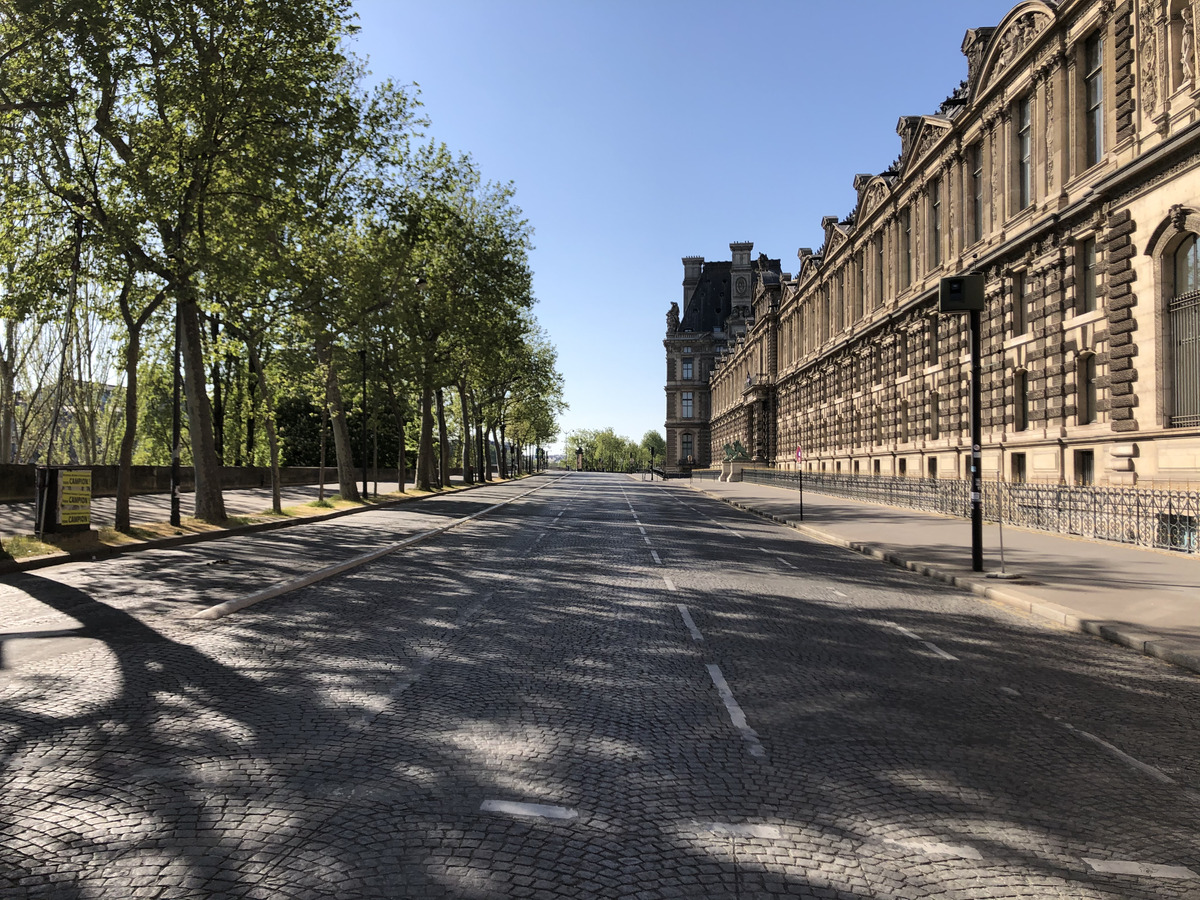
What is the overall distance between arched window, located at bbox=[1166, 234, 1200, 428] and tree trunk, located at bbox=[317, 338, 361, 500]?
26.3m

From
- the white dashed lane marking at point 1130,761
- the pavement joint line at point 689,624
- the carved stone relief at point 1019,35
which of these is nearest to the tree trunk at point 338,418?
the pavement joint line at point 689,624

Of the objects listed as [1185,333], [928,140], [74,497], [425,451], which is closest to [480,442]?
[425,451]

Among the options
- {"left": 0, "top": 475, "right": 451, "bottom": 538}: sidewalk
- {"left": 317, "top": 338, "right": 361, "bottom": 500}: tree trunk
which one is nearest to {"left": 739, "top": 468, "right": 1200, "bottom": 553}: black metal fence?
{"left": 0, "top": 475, "right": 451, "bottom": 538}: sidewalk

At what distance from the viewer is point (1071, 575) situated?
541 inches

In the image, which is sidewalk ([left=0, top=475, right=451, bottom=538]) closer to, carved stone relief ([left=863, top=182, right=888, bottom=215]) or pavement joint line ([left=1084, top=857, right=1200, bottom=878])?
pavement joint line ([left=1084, top=857, right=1200, bottom=878])

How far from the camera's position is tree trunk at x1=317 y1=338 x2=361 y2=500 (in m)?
31.9

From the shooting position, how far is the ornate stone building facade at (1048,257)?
835 inches

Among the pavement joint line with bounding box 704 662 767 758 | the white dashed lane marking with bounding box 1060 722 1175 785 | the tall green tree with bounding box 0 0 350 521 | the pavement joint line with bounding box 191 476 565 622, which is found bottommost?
the white dashed lane marking with bounding box 1060 722 1175 785

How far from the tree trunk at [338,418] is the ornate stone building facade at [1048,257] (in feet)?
82.9

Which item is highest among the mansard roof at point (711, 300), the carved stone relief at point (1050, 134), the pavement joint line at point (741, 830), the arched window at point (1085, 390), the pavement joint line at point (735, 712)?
the mansard roof at point (711, 300)

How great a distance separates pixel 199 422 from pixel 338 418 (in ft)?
40.6

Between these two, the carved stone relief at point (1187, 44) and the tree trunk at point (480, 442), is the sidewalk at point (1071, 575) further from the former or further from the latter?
the tree trunk at point (480, 442)

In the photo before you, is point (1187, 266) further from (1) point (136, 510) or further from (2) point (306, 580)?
(1) point (136, 510)

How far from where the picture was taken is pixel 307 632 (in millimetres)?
8688
